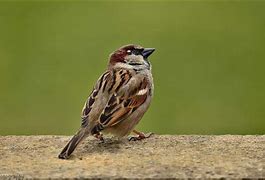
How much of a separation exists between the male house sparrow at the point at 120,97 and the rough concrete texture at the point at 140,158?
0.09 metres

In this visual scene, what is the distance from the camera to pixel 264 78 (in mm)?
8805

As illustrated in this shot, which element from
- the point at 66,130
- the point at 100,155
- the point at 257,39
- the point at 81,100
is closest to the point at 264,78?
the point at 257,39

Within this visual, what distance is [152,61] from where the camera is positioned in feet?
29.6

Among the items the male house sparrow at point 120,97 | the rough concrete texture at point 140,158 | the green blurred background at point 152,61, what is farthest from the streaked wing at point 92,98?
the green blurred background at point 152,61

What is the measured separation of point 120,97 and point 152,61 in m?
4.19

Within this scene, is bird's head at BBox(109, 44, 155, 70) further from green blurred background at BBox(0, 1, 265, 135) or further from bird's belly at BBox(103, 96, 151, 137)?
green blurred background at BBox(0, 1, 265, 135)

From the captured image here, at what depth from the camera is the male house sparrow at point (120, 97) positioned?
185 inches

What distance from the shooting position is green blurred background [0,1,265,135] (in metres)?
7.62

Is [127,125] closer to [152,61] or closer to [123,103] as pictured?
[123,103]

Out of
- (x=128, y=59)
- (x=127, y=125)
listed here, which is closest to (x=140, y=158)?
(x=127, y=125)

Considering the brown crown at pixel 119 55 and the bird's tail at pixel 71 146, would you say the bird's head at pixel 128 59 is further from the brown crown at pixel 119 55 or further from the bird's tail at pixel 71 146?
the bird's tail at pixel 71 146

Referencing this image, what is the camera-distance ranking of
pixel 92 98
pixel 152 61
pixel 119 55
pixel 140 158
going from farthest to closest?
pixel 152 61, pixel 119 55, pixel 92 98, pixel 140 158

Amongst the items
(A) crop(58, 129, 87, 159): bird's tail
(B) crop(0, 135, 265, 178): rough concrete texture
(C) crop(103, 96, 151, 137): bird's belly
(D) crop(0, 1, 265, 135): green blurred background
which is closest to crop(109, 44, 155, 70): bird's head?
(C) crop(103, 96, 151, 137): bird's belly

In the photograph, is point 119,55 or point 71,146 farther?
point 119,55
